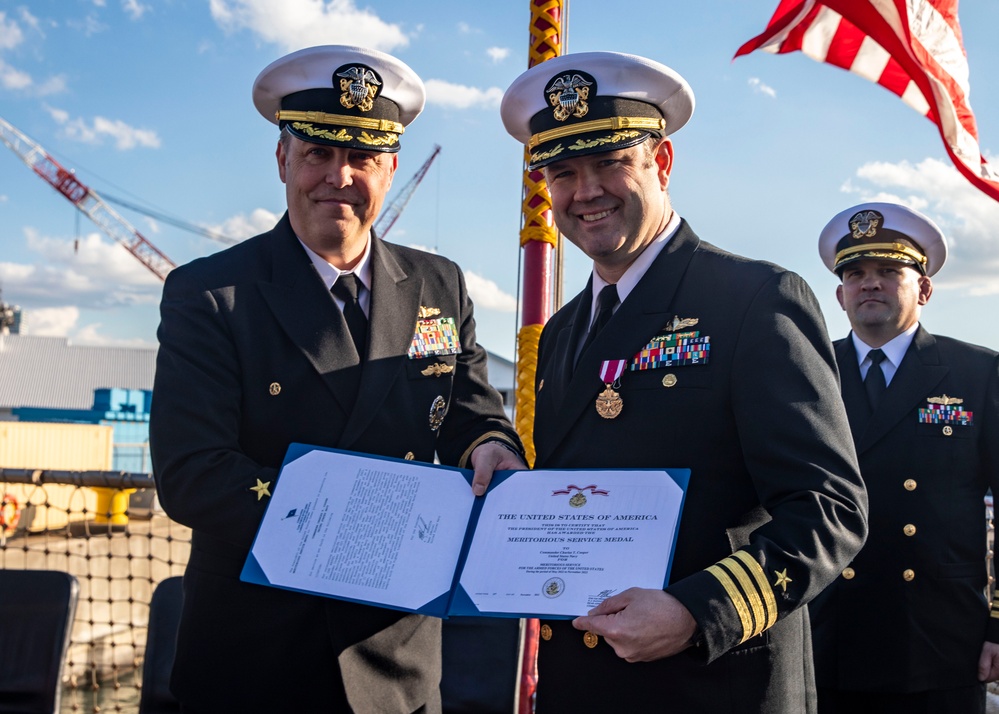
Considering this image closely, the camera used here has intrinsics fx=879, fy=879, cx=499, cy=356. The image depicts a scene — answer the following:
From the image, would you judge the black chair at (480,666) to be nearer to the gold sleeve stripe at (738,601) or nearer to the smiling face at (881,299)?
the gold sleeve stripe at (738,601)

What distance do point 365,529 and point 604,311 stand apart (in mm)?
874

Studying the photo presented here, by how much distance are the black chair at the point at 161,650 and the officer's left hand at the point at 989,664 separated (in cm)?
314

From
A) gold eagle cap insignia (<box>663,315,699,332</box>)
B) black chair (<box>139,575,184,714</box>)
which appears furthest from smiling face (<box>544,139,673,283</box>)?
black chair (<box>139,575,184,714</box>)

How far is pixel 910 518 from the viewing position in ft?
11.7

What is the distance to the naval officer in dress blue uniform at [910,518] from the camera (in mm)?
3500

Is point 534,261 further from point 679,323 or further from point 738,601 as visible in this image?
point 738,601

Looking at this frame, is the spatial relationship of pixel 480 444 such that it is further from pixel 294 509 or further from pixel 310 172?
pixel 310 172

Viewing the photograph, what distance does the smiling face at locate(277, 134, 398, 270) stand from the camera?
2584 millimetres

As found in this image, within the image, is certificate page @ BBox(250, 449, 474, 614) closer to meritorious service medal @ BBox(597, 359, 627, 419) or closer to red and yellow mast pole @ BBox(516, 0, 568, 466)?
meritorious service medal @ BBox(597, 359, 627, 419)

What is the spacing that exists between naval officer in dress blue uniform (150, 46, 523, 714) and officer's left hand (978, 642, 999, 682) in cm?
224

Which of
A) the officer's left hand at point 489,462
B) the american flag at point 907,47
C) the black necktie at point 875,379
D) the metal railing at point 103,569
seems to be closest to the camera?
the officer's left hand at point 489,462

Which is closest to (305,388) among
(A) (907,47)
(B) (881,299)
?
(B) (881,299)

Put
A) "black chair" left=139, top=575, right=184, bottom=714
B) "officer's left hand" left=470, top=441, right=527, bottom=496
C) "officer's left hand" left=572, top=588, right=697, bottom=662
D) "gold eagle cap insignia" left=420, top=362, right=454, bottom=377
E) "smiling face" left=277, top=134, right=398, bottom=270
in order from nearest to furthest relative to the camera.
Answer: "officer's left hand" left=572, top=588, right=697, bottom=662 → "officer's left hand" left=470, top=441, right=527, bottom=496 → "smiling face" left=277, top=134, right=398, bottom=270 → "gold eagle cap insignia" left=420, top=362, right=454, bottom=377 → "black chair" left=139, top=575, right=184, bottom=714

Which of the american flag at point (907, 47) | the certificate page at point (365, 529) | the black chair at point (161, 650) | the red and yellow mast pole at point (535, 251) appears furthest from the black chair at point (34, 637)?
the american flag at point (907, 47)
